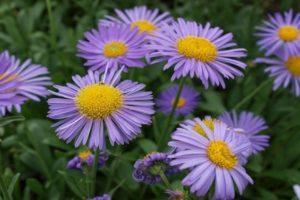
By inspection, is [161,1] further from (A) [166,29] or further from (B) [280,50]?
(A) [166,29]

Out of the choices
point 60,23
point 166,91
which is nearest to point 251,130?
point 166,91

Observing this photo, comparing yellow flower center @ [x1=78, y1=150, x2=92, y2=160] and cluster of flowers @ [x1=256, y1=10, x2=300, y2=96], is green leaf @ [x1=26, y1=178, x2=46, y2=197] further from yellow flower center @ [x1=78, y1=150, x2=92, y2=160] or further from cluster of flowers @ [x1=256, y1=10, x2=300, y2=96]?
cluster of flowers @ [x1=256, y1=10, x2=300, y2=96]

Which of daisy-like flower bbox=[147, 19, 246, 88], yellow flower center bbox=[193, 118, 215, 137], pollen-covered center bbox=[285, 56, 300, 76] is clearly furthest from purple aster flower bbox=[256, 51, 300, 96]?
yellow flower center bbox=[193, 118, 215, 137]

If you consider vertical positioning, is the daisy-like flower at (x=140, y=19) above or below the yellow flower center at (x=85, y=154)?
above

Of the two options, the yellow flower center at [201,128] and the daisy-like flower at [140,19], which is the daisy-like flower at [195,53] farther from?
the daisy-like flower at [140,19]

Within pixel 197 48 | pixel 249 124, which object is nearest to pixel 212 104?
pixel 249 124

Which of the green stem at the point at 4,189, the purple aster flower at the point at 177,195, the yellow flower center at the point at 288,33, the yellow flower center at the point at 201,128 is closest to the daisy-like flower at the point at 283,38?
the yellow flower center at the point at 288,33
